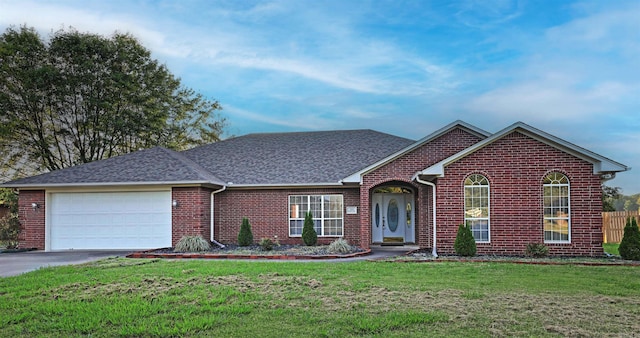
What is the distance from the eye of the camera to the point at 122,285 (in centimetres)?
1007

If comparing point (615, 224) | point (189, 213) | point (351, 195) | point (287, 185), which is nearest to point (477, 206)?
point (351, 195)

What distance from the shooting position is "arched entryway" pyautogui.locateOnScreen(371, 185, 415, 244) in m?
21.8

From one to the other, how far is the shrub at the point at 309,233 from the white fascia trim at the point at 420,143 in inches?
84.7

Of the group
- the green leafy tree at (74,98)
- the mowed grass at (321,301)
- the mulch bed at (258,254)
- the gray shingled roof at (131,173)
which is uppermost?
the green leafy tree at (74,98)

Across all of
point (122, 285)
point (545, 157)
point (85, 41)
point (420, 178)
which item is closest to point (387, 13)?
point (420, 178)

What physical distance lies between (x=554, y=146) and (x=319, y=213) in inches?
360

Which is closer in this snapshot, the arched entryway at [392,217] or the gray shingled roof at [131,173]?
the gray shingled roof at [131,173]

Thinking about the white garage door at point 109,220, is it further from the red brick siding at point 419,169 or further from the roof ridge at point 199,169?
the red brick siding at point 419,169

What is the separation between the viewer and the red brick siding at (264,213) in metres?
20.5

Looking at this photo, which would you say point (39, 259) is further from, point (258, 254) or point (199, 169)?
point (258, 254)

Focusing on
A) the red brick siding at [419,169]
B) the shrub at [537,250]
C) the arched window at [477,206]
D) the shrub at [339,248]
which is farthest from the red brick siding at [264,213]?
the shrub at [537,250]

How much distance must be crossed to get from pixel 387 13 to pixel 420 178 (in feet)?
18.5

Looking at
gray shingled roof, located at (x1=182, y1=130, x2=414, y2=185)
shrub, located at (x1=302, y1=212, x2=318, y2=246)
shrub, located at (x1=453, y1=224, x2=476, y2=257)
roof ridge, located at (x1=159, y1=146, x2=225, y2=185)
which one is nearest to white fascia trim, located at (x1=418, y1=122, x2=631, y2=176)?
Answer: shrub, located at (x1=453, y1=224, x2=476, y2=257)

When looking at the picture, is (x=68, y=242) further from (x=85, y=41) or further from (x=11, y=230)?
(x=85, y=41)
